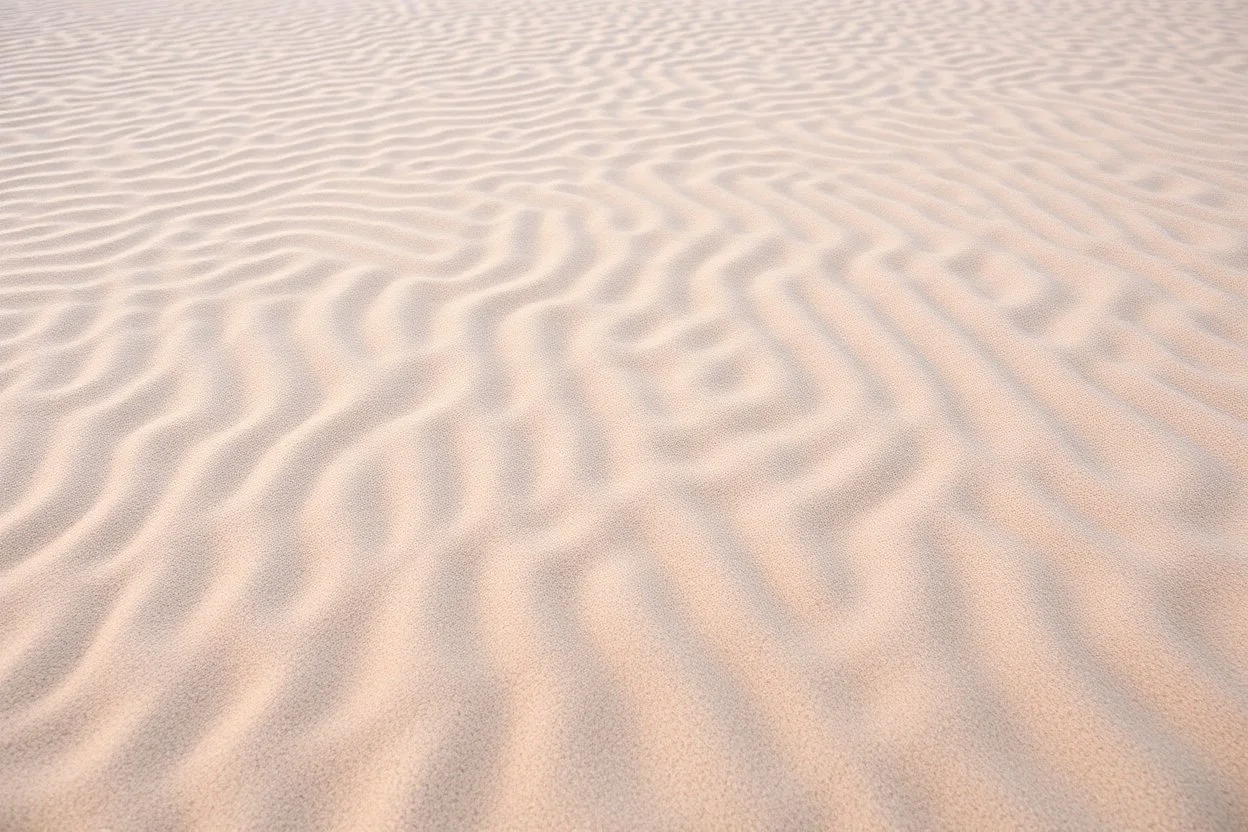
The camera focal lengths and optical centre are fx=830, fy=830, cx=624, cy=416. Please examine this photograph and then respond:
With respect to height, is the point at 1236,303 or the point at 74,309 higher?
the point at 74,309

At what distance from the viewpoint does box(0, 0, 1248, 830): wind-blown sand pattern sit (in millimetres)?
1188

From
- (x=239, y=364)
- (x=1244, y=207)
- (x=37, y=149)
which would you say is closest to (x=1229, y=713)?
(x=239, y=364)

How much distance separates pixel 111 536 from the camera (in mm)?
1632

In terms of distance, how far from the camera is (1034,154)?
3475 mm

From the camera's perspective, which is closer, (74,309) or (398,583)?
(398,583)

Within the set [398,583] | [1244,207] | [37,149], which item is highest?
[37,149]

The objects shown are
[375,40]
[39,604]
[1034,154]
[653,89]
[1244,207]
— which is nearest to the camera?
[39,604]

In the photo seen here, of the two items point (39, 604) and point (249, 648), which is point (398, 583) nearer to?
point (249, 648)

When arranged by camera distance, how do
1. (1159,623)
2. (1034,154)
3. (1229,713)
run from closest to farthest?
(1229,713) < (1159,623) < (1034,154)

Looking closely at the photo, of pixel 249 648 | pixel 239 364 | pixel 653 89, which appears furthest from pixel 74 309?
pixel 653 89

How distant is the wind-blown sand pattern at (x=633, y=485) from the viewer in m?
1.19

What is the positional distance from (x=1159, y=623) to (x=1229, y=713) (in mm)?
173

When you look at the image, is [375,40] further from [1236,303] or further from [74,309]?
[1236,303]

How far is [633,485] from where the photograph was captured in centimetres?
171
